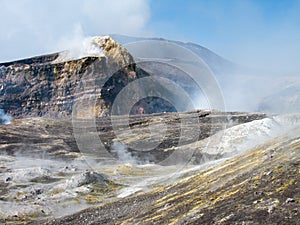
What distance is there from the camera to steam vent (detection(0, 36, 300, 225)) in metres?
23.5

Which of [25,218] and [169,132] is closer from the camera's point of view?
[25,218]

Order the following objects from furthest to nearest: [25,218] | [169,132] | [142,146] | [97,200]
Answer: [169,132], [142,146], [97,200], [25,218]

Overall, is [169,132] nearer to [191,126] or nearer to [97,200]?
[191,126]

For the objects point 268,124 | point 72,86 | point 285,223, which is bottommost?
point 285,223

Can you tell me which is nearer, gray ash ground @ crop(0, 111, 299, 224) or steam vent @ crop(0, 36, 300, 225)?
steam vent @ crop(0, 36, 300, 225)

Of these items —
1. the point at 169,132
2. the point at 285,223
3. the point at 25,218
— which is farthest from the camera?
the point at 169,132

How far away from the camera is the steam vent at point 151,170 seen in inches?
923

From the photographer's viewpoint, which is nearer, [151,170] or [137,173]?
[137,173]

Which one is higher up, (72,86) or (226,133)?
(72,86)

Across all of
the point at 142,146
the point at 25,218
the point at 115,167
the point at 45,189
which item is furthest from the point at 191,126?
the point at 25,218

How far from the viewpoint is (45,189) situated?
5359 cm

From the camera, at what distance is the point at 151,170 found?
68.6 meters

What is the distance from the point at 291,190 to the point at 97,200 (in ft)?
99.2

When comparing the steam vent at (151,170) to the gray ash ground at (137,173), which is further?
the gray ash ground at (137,173)
